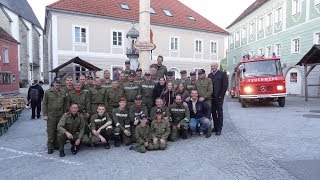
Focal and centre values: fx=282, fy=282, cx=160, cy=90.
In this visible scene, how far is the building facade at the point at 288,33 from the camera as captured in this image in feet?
68.9

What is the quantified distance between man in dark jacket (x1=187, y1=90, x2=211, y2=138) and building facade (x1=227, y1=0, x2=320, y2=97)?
15.8m

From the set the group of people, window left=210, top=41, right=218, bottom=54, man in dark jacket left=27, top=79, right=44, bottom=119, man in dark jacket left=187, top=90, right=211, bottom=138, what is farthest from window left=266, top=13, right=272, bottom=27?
man in dark jacket left=27, top=79, right=44, bottom=119

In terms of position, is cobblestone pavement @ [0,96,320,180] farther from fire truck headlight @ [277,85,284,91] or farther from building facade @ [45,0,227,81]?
building facade @ [45,0,227,81]

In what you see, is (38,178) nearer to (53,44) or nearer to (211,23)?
(53,44)

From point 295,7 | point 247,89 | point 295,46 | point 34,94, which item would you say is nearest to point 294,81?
point 295,46

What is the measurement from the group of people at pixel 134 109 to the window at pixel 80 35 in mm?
16091

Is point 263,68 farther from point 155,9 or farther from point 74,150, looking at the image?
point 155,9

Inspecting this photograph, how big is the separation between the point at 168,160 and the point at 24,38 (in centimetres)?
4261

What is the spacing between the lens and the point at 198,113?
321 inches

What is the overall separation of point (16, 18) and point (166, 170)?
137 ft

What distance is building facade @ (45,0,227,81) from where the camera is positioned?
23.3 meters

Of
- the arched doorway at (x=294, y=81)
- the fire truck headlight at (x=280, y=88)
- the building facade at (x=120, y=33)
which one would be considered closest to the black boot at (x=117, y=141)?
the fire truck headlight at (x=280, y=88)

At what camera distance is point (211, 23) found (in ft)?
108

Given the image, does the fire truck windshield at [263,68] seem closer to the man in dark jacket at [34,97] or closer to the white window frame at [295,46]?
the man in dark jacket at [34,97]
